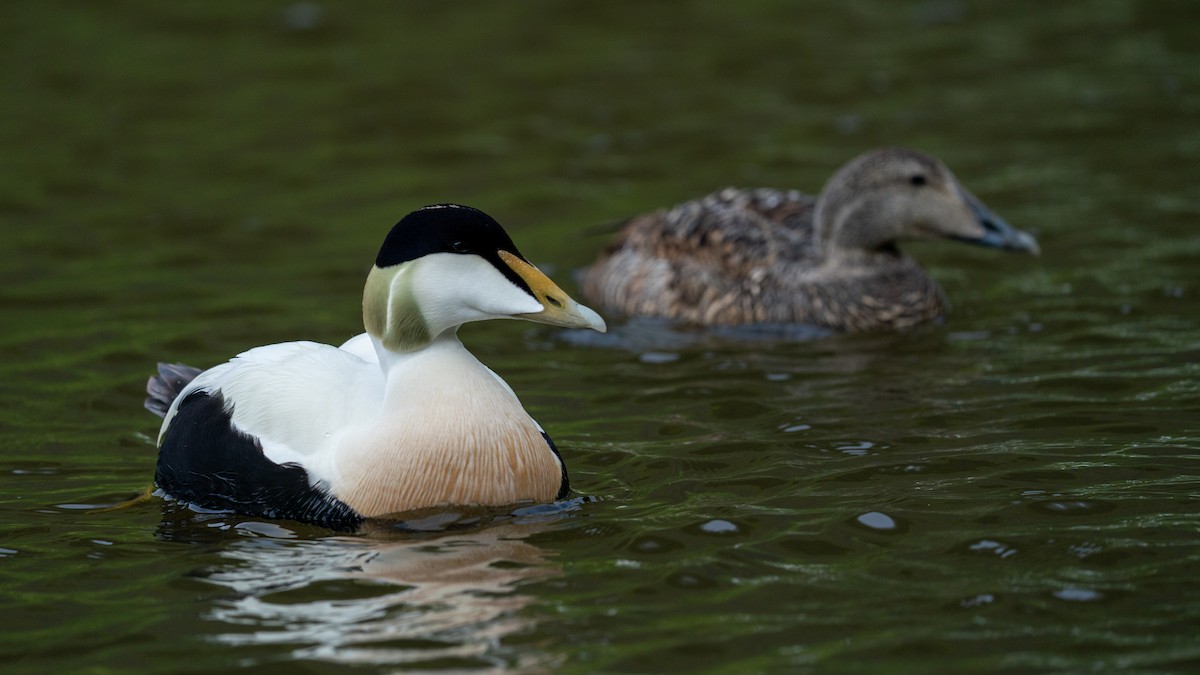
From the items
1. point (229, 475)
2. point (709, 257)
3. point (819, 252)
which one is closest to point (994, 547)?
point (229, 475)

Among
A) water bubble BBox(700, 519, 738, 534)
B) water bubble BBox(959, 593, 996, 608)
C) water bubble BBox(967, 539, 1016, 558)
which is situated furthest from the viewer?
water bubble BBox(700, 519, 738, 534)

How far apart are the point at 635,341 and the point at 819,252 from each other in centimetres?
128

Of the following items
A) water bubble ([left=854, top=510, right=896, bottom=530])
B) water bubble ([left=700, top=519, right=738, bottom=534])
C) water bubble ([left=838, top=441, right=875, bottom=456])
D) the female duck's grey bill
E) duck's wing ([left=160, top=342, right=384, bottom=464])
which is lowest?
water bubble ([left=854, top=510, right=896, bottom=530])

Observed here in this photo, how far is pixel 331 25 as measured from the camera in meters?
15.6

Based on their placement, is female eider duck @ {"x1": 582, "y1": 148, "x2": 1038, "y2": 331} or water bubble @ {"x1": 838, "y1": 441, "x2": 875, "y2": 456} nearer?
water bubble @ {"x1": 838, "y1": 441, "x2": 875, "y2": 456}

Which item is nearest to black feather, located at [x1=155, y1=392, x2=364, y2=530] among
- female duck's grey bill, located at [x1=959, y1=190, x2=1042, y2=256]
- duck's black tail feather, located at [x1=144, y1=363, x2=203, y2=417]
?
duck's black tail feather, located at [x1=144, y1=363, x2=203, y2=417]

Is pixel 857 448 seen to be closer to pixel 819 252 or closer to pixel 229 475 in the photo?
pixel 229 475

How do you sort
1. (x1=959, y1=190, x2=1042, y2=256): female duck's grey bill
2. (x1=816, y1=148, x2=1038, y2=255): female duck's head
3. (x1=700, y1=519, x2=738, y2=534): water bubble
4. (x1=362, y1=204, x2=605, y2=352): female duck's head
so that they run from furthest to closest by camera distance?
1. (x1=816, y1=148, x2=1038, y2=255): female duck's head
2. (x1=959, y1=190, x2=1042, y2=256): female duck's grey bill
3. (x1=700, y1=519, x2=738, y2=534): water bubble
4. (x1=362, y1=204, x2=605, y2=352): female duck's head

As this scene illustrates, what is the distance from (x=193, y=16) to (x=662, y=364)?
29.4 ft

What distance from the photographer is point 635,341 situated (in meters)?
8.84

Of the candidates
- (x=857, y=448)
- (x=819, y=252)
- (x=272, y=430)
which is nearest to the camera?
(x=272, y=430)

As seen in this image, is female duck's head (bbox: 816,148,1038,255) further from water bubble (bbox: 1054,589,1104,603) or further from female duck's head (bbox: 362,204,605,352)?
water bubble (bbox: 1054,589,1104,603)

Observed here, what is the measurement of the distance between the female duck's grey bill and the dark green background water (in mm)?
345

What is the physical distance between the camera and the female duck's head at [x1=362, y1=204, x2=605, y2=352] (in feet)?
18.5
